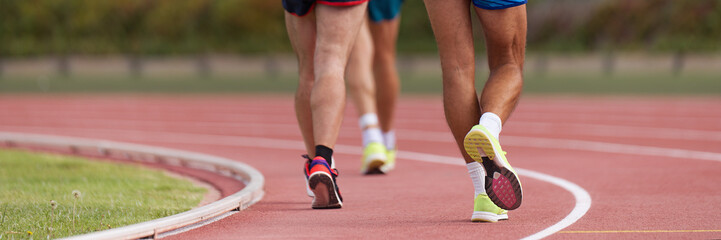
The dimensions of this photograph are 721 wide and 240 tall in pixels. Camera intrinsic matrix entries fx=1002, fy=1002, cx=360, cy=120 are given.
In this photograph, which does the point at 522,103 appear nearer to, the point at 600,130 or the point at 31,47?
the point at 600,130

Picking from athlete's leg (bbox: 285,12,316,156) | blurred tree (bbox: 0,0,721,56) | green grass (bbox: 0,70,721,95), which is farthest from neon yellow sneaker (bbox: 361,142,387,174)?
blurred tree (bbox: 0,0,721,56)

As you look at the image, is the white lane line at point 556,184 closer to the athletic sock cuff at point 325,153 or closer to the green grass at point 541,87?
the athletic sock cuff at point 325,153

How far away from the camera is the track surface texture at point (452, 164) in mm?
4477

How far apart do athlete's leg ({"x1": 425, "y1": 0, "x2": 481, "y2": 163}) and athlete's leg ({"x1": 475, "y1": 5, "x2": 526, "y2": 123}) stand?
0.07m

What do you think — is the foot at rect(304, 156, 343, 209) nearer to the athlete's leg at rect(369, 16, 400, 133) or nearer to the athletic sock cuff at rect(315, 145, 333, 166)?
the athletic sock cuff at rect(315, 145, 333, 166)

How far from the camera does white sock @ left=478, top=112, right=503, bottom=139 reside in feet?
13.9

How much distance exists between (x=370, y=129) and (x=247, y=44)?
43.3m

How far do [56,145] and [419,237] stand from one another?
5726mm

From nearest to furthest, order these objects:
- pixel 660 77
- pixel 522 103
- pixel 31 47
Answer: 1. pixel 522 103
2. pixel 660 77
3. pixel 31 47

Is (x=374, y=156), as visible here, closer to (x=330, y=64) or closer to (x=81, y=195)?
(x=330, y=64)

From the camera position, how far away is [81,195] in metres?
5.30

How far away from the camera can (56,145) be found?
29.7 ft

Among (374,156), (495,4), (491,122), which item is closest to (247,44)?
(374,156)

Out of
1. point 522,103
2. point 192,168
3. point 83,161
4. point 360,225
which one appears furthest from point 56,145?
point 522,103
